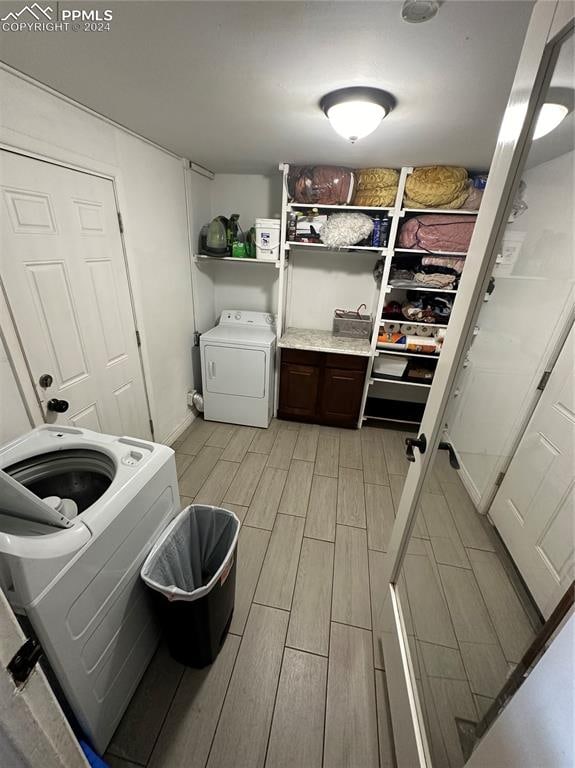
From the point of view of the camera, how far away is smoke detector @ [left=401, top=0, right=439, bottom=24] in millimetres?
762

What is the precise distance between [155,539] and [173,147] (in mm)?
2453

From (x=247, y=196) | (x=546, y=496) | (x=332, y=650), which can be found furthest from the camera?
(x=247, y=196)

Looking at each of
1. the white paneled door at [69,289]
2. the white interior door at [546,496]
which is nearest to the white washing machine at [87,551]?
the white paneled door at [69,289]

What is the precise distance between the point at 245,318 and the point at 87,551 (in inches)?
99.5

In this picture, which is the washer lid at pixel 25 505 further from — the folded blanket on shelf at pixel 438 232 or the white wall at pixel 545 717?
the folded blanket on shelf at pixel 438 232

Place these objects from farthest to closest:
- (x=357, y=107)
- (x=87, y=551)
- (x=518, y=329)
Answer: (x=357, y=107), (x=518, y=329), (x=87, y=551)

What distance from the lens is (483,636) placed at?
0.82 metres

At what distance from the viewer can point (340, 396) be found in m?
2.91

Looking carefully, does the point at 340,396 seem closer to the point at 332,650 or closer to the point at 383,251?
the point at 383,251

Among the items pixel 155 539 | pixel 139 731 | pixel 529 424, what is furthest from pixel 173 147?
pixel 139 731

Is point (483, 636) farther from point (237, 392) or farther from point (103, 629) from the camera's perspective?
point (237, 392)

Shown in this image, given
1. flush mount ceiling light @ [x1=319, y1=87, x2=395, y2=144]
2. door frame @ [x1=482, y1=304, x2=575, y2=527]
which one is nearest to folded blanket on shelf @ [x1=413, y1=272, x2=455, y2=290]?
flush mount ceiling light @ [x1=319, y1=87, x2=395, y2=144]

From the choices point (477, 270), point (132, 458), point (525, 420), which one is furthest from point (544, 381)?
point (132, 458)

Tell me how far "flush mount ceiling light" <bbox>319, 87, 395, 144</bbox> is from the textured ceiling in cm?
5
